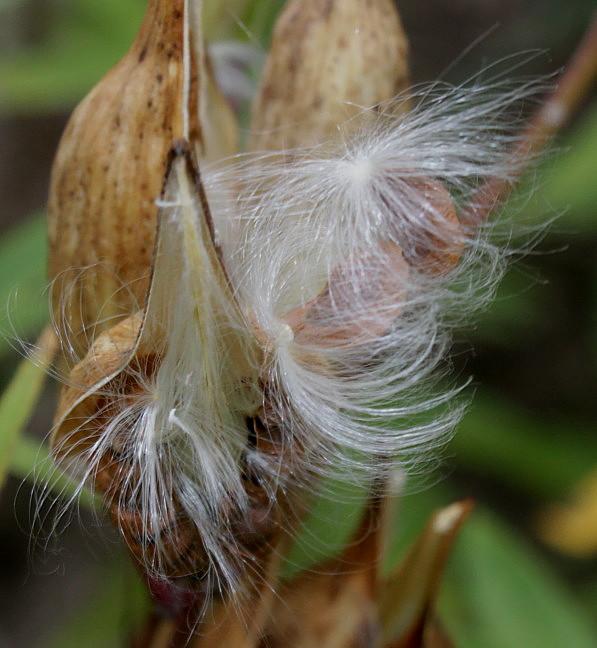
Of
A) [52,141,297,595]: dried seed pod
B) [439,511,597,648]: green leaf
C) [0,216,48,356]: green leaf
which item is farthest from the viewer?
[439,511,597,648]: green leaf

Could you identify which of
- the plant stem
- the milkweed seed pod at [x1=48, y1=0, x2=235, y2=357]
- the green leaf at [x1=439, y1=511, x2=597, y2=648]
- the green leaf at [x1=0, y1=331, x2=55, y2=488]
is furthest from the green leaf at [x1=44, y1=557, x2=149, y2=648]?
the plant stem

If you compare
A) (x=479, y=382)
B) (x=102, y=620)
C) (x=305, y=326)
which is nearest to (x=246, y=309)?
(x=305, y=326)

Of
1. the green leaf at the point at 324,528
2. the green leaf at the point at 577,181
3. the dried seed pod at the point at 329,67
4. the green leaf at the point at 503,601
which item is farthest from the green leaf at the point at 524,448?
the dried seed pod at the point at 329,67

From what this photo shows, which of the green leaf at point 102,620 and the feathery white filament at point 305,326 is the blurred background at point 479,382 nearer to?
the green leaf at point 102,620

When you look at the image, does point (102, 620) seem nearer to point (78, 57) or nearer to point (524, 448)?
point (524, 448)

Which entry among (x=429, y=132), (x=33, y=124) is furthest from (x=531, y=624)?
(x=33, y=124)

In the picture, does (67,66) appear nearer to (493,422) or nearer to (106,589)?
(106,589)

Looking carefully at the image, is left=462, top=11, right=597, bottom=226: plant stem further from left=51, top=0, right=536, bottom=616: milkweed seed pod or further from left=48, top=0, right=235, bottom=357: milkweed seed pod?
left=48, top=0, right=235, bottom=357: milkweed seed pod
